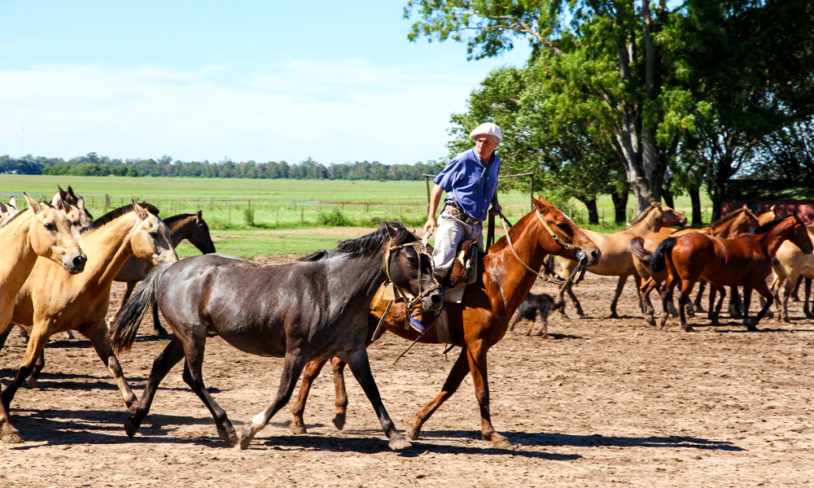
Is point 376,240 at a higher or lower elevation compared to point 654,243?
higher

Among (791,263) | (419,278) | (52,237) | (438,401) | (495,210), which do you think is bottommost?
(438,401)

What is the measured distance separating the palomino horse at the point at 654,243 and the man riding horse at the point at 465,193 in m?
8.44

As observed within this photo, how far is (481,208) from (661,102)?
24109mm

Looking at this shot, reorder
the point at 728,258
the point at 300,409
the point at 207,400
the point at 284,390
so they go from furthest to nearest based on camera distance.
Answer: the point at 728,258, the point at 300,409, the point at 207,400, the point at 284,390

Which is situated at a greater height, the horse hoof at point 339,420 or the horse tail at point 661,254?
the horse tail at point 661,254

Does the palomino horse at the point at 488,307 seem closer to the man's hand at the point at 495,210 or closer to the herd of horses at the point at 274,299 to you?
the herd of horses at the point at 274,299

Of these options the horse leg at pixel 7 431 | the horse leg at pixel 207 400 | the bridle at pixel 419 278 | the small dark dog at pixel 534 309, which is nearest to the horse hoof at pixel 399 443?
the bridle at pixel 419 278

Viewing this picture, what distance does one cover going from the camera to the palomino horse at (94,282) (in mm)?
7406

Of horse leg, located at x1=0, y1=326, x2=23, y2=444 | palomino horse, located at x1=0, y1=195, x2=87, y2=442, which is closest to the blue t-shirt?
palomino horse, located at x1=0, y1=195, x2=87, y2=442

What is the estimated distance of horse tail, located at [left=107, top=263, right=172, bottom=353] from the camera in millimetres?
7058

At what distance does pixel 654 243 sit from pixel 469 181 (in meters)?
9.71

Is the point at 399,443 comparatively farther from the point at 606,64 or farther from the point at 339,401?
the point at 606,64

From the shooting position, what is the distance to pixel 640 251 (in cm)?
1541

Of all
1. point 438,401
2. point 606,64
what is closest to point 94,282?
point 438,401
